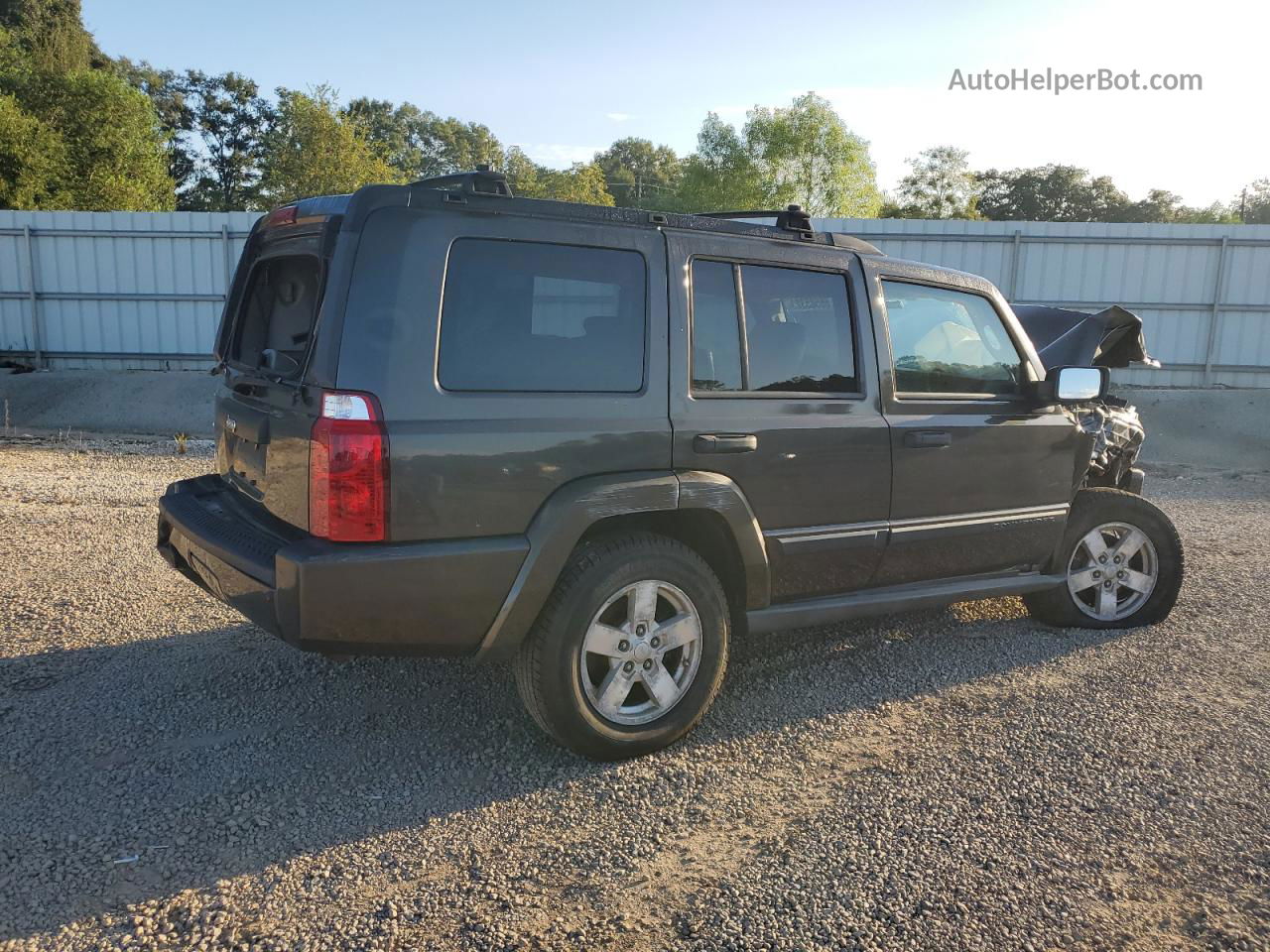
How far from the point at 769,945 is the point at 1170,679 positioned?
110 inches

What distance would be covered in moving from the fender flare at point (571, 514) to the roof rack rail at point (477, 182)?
101 cm

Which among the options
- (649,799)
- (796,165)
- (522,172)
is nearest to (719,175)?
(796,165)

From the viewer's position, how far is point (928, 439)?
12.8 feet

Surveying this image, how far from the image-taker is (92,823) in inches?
110

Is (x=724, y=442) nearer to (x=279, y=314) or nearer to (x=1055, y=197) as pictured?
(x=279, y=314)

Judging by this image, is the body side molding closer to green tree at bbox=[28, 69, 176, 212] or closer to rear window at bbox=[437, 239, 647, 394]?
rear window at bbox=[437, 239, 647, 394]

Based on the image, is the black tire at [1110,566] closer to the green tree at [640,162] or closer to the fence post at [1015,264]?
the fence post at [1015,264]

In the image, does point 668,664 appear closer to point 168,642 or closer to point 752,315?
point 752,315

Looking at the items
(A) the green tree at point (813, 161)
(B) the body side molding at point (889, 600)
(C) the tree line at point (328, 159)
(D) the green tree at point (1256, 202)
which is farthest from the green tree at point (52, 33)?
(D) the green tree at point (1256, 202)

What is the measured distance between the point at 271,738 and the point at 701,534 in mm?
1772

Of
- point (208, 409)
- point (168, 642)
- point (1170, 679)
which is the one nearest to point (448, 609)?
point (168, 642)

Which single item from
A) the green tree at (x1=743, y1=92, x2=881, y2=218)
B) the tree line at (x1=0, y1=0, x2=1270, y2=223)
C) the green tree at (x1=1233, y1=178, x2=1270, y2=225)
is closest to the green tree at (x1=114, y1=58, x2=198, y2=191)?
the tree line at (x1=0, y1=0, x2=1270, y2=223)

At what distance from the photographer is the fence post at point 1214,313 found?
1553 centimetres

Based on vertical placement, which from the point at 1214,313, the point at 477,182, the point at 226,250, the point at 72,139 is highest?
the point at 72,139
